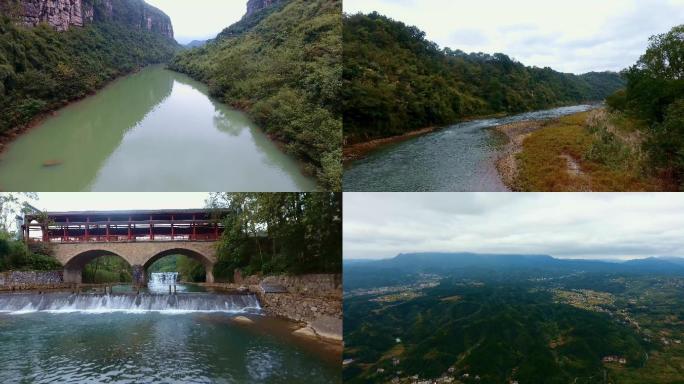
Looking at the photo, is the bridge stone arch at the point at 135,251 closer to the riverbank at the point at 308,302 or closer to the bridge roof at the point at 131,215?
the bridge roof at the point at 131,215

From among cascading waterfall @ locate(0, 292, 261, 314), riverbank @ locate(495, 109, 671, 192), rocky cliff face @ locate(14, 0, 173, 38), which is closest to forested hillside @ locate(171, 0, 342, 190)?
riverbank @ locate(495, 109, 671, 192)

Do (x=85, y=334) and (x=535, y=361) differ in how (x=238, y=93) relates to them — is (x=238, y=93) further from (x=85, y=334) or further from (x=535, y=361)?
(x=535, y=361)

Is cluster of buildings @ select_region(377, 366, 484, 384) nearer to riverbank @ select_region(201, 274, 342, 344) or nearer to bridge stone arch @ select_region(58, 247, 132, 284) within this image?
riverbank @ select_region(201, 274, 342, 344)

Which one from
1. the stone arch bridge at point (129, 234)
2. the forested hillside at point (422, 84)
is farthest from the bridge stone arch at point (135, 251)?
the forested hillside at point (422, 84)

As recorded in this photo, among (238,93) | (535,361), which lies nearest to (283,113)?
(238,93)

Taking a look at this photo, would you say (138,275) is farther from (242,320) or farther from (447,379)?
(447,379)

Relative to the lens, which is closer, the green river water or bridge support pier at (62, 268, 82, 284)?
the green river water

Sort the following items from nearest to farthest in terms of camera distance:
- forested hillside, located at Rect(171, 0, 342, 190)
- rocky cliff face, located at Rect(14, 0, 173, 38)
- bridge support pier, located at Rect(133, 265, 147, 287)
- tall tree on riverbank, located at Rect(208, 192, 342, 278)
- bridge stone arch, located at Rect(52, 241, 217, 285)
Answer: tall tree on riverbank, located at Rect(208, 192, 342, 278), forested hillside, located at Rect(171, 0, 342, 190), bridge stone arch, located at Rect(52, 241, 217, 285), bridge support pier, located at Rect(133, 265, 147, 287), rocky cliff face, located at Rect(14, 0, 173, 38)
